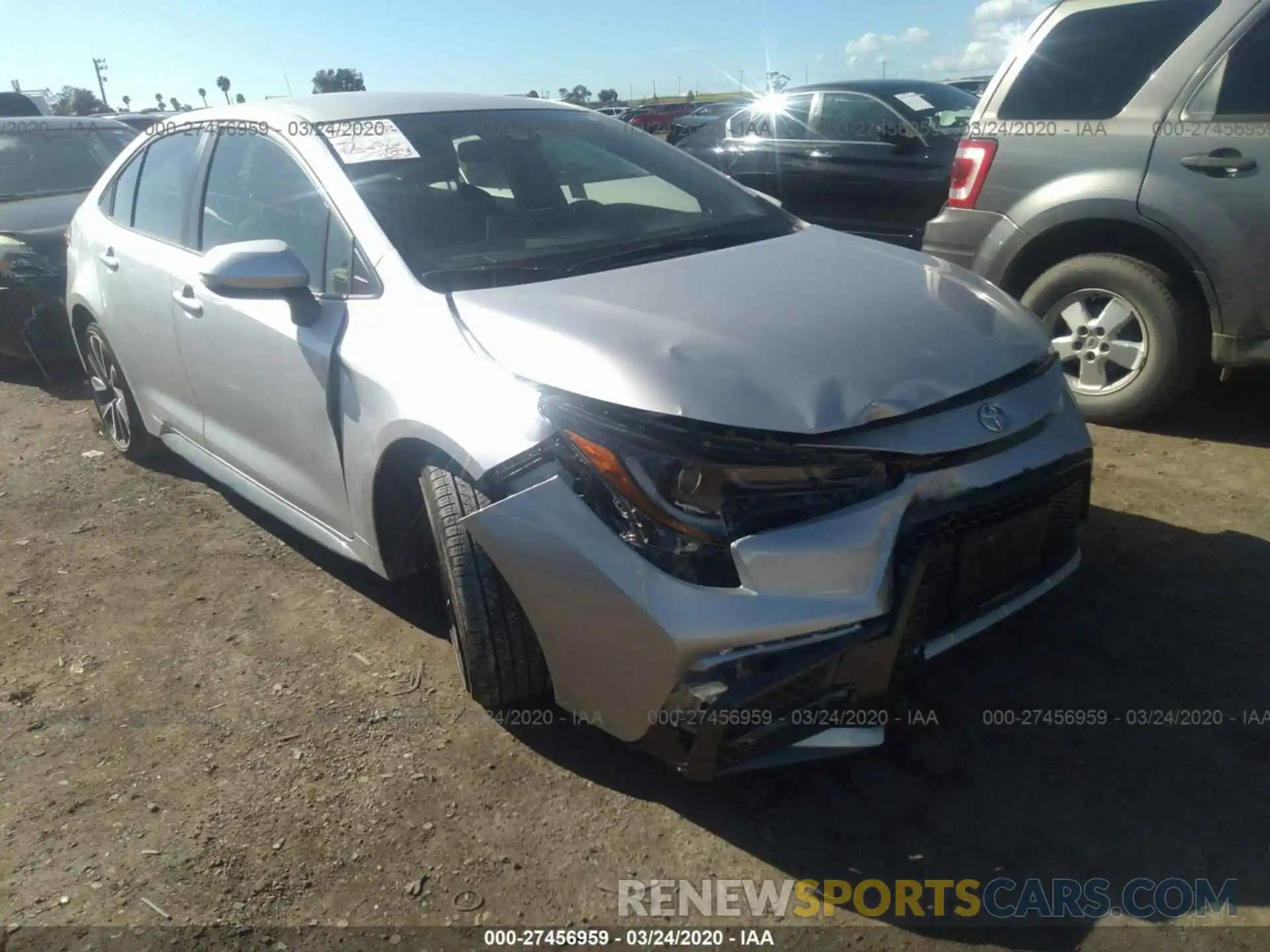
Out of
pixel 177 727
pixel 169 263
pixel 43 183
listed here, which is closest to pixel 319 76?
pixel 43 183

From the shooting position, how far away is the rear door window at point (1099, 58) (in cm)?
410

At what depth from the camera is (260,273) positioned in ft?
8.73

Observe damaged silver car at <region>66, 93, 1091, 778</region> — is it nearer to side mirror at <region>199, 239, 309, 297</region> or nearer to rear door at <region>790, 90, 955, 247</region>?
side mirror at <region>199, 239, 309, 297</region>

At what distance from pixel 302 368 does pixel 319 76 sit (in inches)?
868

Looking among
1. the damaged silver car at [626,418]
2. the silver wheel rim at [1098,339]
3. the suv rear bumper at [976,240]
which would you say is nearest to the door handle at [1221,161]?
the silver wheel rim at [1098,339]

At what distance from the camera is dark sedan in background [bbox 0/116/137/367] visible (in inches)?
233

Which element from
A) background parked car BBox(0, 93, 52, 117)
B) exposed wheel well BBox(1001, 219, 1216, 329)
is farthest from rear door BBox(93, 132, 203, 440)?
Answer: background parked car BBox(0, 93, 52, 117)

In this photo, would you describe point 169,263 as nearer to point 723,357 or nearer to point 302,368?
point 302,368

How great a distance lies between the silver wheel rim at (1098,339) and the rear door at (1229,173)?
37 centimetres

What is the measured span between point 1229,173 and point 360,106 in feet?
10.9

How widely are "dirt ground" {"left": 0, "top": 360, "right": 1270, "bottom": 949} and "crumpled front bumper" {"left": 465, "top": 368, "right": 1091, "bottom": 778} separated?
0.29 meters

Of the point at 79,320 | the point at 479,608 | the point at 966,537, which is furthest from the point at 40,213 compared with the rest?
the point at 966,537

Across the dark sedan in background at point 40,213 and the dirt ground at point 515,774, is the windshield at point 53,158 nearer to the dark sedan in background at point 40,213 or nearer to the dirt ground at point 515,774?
the dark sedan in background at point 40,213

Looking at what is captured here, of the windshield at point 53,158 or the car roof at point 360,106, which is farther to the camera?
the windshield at point 53,158
